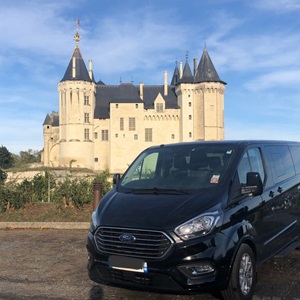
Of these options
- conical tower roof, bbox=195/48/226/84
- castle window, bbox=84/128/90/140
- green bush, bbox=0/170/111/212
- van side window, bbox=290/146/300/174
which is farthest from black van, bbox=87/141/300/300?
conical tower roof, bbox=195/48/226/84

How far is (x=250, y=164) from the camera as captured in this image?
5.57 meters

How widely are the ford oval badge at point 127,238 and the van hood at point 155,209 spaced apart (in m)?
0.12

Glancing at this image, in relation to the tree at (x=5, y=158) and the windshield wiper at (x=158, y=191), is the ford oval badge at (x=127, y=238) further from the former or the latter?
the tree at (x=5, y=158)

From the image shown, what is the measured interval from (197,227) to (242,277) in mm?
903

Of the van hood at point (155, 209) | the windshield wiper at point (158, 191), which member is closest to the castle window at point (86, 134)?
the windshield wiper at point (158, 191)

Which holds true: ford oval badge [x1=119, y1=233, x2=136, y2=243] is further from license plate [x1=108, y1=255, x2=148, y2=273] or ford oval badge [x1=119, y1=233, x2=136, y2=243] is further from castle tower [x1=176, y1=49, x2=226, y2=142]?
castle tower [x1=176, y1=49, x2=226, y2=142]

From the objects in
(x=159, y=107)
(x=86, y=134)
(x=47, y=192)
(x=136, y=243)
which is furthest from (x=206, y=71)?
(x=136, y=243)

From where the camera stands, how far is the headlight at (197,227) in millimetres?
4434

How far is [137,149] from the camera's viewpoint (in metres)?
78.0

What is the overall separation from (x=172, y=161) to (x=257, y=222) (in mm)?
1437

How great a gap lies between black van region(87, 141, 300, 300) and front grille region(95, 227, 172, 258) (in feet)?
0.04

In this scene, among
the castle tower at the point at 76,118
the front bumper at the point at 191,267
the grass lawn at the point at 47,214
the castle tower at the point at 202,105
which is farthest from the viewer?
the castle tower at the point at 76,118

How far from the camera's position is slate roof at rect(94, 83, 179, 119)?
78.6 m

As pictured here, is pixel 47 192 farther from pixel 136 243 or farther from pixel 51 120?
pixel 51 120
